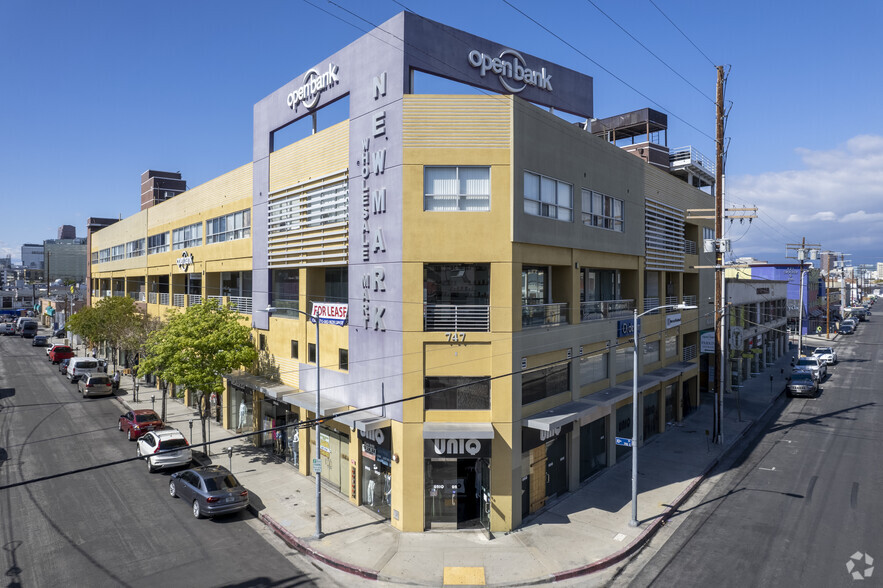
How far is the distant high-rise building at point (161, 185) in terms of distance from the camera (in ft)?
180

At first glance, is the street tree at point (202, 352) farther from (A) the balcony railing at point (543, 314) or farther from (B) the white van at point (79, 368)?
(B) the white van at point (79, 368)

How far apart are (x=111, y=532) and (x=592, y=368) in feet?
67.6

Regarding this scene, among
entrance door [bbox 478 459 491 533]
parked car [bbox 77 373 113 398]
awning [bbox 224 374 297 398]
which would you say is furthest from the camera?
parked car [bbox 77 373 113 398]

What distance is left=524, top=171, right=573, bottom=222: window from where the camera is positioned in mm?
20578

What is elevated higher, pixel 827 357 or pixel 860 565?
pixel 827 357

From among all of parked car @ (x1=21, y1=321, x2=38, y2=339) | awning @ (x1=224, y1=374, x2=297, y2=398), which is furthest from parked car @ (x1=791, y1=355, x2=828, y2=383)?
parked car @ (x1=21, y1=321, x2=38, y2=339)

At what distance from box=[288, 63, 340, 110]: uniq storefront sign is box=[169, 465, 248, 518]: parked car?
16712 mm

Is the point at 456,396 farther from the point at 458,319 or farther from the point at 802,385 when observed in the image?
the point at 802,385

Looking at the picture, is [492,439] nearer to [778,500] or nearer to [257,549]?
[257,549]

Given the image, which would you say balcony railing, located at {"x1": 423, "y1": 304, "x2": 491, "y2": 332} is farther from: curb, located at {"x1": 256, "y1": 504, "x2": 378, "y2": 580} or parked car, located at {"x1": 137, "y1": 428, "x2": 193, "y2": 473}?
parked car, located at {"x1": 137, "y1": 428, "x2": 193, "y2": 473}

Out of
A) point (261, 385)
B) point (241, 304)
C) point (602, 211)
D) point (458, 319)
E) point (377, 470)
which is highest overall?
point (602, 211)

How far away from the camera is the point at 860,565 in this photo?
1588cm

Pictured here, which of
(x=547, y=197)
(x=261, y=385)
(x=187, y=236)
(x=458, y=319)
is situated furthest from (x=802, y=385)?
(x=187, y=236)

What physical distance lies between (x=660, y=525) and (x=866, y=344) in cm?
7588
